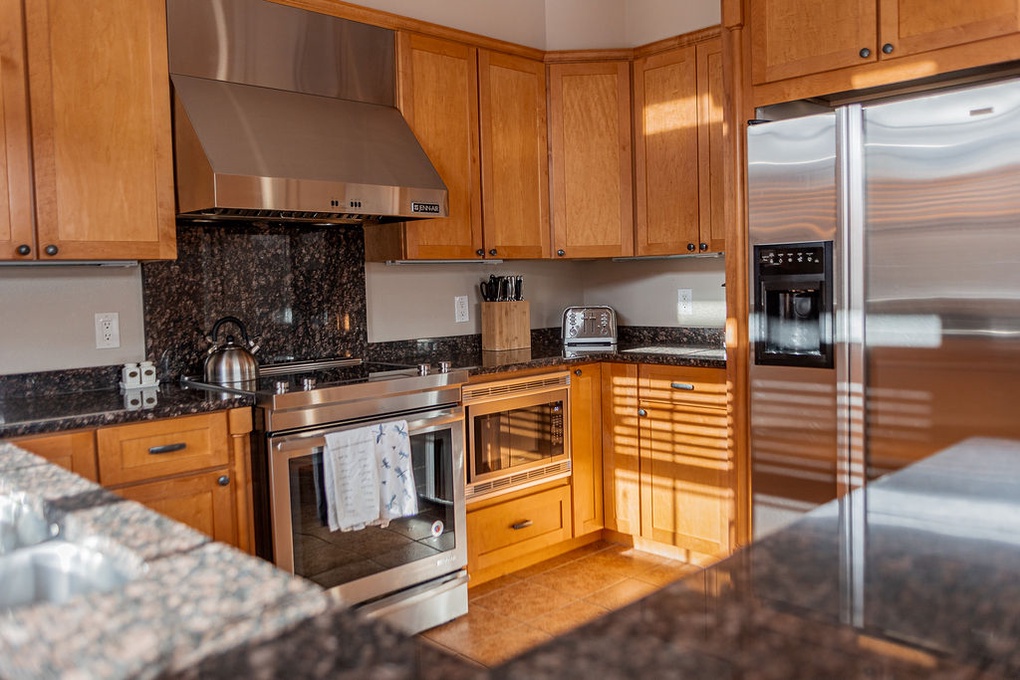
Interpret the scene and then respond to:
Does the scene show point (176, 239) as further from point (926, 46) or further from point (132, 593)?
point (926, 46)

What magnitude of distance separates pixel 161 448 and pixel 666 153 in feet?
8.41

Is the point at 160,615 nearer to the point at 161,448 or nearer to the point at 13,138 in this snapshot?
the point at 161,448

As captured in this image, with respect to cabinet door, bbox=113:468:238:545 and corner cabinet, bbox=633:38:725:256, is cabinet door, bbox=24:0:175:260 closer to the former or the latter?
cabinet door, bbox=113:468:238:545

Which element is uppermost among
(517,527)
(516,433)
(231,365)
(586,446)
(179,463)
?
(231,365)

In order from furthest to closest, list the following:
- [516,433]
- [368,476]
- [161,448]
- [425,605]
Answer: [516,433] < [425,605] < [368,476] < [161,448]

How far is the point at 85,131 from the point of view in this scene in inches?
102

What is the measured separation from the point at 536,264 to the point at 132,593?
3.68 metres

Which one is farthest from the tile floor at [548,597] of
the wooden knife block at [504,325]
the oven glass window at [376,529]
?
the wooden knife block at [504,325]

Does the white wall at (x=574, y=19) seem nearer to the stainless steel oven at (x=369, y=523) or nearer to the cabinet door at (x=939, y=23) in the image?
the cabinet door at (x=939, y=23)

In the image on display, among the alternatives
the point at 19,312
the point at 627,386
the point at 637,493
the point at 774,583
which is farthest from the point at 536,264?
the point at 774,583

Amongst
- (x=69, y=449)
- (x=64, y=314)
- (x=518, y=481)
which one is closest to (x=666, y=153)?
(x=518, y=481)

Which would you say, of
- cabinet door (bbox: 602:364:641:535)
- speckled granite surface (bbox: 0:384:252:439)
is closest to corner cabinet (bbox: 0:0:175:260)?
speckled granite surface (bbox: 0:384:252:439)

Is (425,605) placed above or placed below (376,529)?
below

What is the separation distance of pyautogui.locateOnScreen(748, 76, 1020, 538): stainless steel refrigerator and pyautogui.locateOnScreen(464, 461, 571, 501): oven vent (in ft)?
2.99
